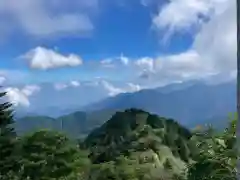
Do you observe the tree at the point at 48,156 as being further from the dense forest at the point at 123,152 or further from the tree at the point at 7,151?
the tree at the point at 7,151

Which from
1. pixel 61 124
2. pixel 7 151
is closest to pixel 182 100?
pixel 61 124

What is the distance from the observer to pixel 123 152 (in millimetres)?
12016

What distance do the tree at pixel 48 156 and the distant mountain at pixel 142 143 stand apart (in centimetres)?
236

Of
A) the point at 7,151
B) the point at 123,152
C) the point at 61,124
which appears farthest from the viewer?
the point at 61,124

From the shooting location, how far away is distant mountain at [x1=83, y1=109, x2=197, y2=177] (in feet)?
36.9

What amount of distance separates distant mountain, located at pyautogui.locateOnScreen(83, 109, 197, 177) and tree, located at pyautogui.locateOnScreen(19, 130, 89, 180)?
2361 mm

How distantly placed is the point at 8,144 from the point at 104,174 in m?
2.49

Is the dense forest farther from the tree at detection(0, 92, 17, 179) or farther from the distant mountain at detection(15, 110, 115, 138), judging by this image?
the distant mountain at detection(15, 110, 115, 138)

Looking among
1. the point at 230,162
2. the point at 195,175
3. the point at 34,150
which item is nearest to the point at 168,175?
the point at 34,150

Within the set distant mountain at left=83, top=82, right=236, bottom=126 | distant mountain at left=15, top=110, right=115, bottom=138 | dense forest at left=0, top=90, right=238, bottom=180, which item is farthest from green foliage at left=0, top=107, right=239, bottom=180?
distant mountain at left=83, top=82, right=236, bottom=126

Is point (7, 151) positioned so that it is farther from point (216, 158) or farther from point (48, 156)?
point (216, 158)

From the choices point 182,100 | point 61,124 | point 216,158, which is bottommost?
point 216,158

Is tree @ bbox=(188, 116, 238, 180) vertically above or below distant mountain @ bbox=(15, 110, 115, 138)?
below

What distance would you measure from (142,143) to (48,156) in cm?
410
